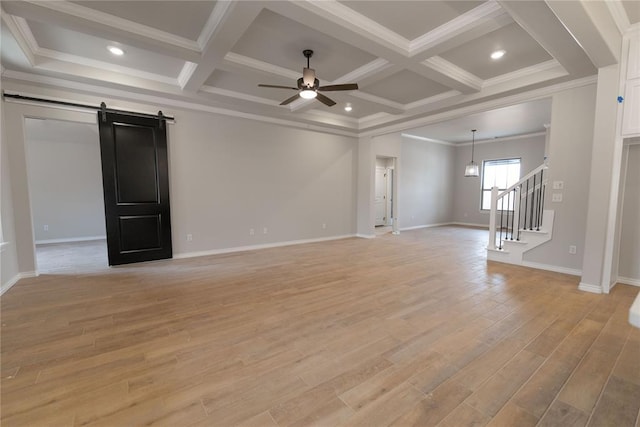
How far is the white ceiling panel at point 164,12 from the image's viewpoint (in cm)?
262

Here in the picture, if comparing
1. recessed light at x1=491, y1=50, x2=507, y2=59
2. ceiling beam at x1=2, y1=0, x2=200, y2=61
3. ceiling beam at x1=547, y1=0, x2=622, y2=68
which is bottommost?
ceiling beam at x1=547, y1=0, x2=622, y2=68

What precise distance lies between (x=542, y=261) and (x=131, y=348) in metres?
5.33

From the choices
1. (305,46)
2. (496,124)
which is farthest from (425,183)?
(305,46)

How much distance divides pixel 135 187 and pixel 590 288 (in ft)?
21.6

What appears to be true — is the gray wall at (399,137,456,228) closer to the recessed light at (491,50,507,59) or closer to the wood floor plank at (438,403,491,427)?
the recessed light at (491,50,507,59)

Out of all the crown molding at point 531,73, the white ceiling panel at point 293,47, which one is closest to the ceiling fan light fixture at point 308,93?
the white ceiling panel at point 293,47

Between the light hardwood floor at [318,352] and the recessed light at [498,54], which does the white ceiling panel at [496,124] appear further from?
the light hardwood floor at [318,352]

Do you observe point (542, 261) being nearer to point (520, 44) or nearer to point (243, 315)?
point (520, 44)

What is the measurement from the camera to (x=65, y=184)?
6.96 meters

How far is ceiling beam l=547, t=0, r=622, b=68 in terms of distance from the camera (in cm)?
222

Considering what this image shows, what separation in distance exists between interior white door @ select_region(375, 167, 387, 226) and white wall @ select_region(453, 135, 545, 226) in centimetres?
273

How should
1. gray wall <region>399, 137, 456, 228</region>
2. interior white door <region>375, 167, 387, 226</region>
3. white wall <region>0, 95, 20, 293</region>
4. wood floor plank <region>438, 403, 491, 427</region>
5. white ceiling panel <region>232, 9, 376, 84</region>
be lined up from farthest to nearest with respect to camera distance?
interior white door <region>375, 167, 387, 226</region> → gray wall <region>399, 137, 456, 228</region> → white wall <region>0, 95, 20, 293</region> → white ceiling panel <region>232, 9, 376, 84</region> → wood floor plank <region>438, 403, 491, 427</region>

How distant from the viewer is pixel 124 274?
401 cm

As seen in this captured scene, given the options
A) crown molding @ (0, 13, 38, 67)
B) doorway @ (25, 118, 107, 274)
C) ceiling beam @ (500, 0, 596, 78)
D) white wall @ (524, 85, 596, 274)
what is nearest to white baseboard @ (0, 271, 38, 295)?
doorway @ (25, 118, 107, 274)
